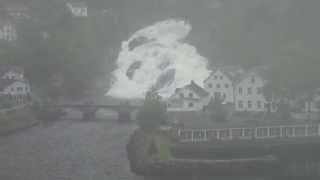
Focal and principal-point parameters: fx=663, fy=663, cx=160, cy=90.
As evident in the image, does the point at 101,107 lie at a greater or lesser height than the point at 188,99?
lesser

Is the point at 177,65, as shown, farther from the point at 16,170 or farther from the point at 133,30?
the point at 16,170

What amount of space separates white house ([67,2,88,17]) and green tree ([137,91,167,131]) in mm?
6761

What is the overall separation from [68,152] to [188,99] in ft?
6.80

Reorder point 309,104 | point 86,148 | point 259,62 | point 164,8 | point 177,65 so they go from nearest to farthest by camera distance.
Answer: point 86,148 < point 309,104 < point 259,62 < point 177,65 < point 164,8

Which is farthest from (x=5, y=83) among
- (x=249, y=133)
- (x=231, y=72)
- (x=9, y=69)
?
(x=249, y=133)

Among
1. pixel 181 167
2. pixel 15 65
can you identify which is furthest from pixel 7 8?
pixel 181 167

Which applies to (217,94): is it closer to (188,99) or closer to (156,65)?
(188,99)

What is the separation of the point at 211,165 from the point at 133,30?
7596mm

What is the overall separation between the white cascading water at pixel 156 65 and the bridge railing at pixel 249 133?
1850mm

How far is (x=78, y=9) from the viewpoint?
1492cm

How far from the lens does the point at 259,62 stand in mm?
10422

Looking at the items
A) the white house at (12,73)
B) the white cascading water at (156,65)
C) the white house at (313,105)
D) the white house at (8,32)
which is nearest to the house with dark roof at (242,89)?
the white house at (313,105)

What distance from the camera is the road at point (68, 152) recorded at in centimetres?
709

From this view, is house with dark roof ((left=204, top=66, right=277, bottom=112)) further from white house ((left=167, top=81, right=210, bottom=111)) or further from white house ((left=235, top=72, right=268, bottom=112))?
white house ((left=167, top=81, right=210, bottom=111))
